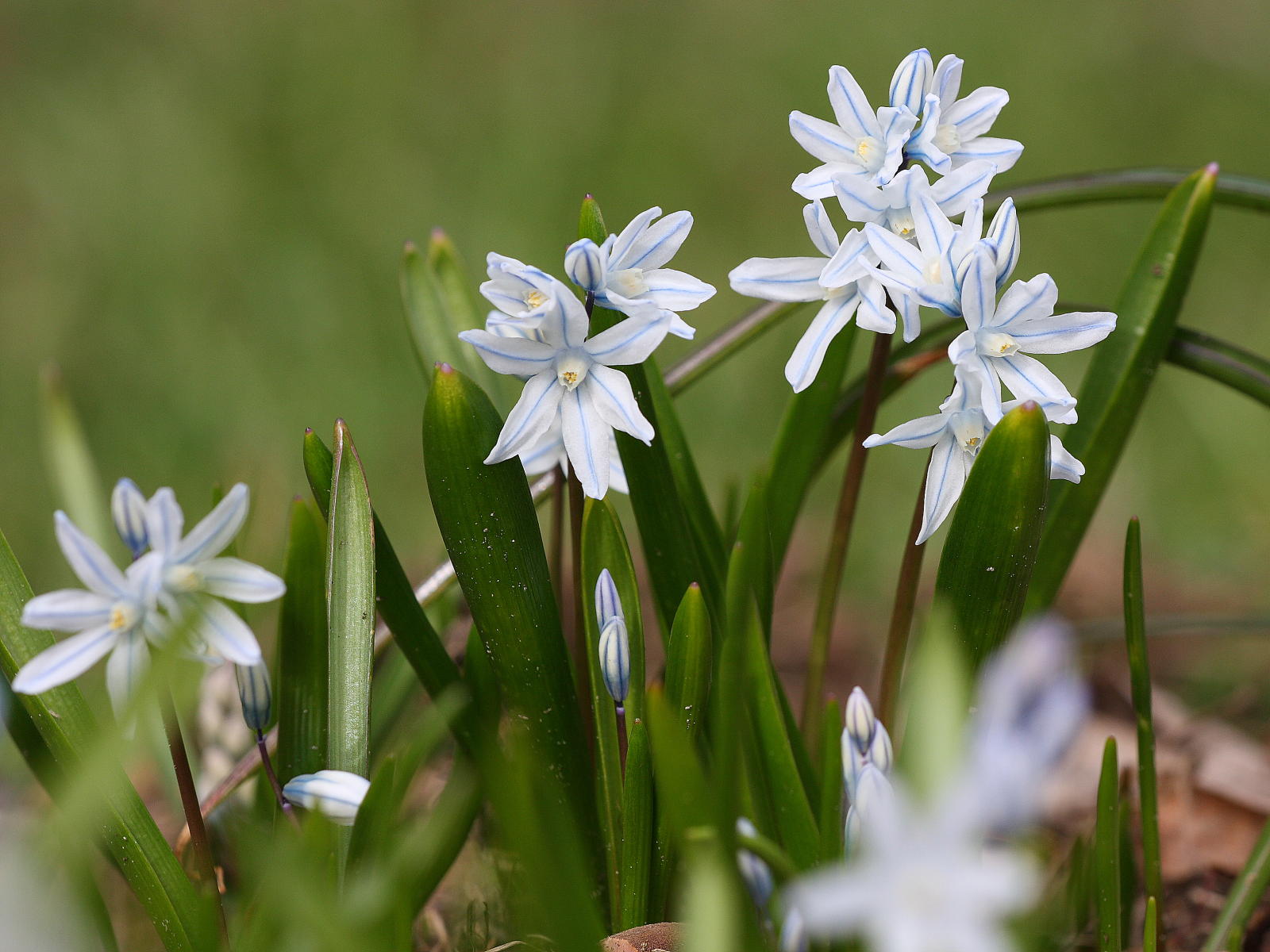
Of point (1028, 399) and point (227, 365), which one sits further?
point (227, 365)

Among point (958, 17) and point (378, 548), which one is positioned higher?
point (958, 17)

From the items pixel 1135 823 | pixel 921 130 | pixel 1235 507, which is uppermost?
pixel 1235 507

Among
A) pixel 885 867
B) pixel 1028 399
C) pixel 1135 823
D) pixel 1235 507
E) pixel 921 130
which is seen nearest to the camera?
pixel 885 867

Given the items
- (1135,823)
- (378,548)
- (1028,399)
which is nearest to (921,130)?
(1028,399)

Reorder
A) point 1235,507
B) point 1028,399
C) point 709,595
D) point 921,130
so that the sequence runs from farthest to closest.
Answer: point 1235,507, point 709,595, point 921,130, point 1028,399

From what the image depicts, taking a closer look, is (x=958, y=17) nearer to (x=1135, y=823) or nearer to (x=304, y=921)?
(x=1135, y=823)
